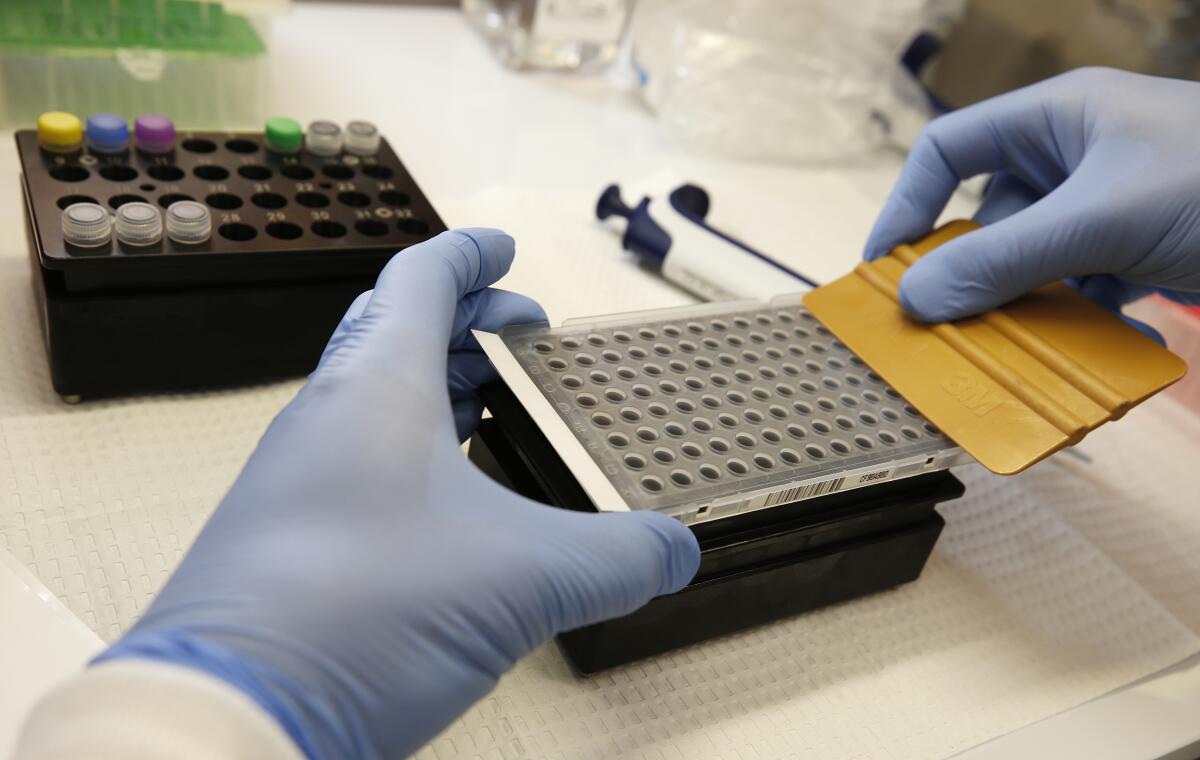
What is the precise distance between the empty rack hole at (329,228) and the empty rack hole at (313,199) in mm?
33

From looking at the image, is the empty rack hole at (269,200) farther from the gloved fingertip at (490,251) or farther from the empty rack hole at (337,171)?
the gloved fingertip at (490,251)

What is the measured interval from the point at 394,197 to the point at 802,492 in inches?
15.9

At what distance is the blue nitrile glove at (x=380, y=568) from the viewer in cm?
→ 32

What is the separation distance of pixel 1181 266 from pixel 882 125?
0.69 meters

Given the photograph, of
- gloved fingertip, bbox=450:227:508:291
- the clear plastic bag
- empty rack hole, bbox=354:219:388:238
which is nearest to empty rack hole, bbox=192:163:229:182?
empty rack hole, bbox=354:219:388:238

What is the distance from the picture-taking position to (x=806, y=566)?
21.2 inches

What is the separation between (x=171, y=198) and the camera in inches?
25.0

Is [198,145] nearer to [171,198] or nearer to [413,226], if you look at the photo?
[171,198]

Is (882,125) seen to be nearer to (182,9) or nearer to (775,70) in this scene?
(775,70)

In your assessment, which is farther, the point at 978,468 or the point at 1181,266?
the point at 978,468

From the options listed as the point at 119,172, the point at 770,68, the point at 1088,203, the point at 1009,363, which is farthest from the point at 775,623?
the point at 770,68

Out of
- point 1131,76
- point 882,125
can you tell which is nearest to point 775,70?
point 882,125

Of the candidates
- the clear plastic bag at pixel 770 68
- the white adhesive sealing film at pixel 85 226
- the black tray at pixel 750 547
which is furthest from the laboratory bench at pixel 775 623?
the clear plastic bag at pixel 770 68

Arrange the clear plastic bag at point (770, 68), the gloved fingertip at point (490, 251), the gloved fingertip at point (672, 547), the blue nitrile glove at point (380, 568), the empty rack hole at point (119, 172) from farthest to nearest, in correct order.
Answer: the clear plastic bag at point (770, 68), the empty rack hole at point (119, 172), the gloved fingertip at point (490, 251), the gloved fingertip at point (672, 547), the blue nitrile glove at point (380, 568)
